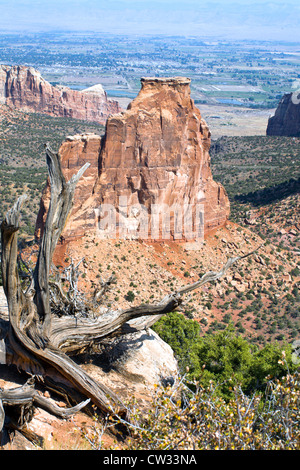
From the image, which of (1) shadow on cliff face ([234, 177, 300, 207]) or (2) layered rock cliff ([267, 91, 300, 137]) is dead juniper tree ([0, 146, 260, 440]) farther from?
(2) layered rock cliff ([267, 91, 300, 137])

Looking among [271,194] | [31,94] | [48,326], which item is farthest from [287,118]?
[48,326]

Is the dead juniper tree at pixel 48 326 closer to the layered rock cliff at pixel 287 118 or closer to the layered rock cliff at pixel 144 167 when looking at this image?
the layered rock cliff at pixel 144 167

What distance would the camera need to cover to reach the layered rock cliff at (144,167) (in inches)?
1253

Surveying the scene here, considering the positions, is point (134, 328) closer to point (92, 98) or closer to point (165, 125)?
point (165, 125)

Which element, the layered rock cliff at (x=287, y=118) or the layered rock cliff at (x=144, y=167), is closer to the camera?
the layered rock cliff at (x=144, y=167)

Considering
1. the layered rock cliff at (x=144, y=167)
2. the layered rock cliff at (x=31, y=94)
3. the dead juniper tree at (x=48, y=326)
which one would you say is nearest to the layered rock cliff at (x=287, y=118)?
the layered rock cliff at (x=31, y=94)

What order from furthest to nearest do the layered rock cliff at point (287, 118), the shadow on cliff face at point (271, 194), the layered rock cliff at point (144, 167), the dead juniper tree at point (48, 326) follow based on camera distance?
the layered rock cliff at point (287, 118) → the shadow on cliff face at point (271, 194) → the layered rock cliff at point (144, 167) → the dead juniper tree at point (48, 326)

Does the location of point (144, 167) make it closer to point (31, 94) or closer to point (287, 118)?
point (287, 118)

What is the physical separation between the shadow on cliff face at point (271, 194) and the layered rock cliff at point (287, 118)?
50.5 metres

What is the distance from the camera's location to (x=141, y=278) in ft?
104

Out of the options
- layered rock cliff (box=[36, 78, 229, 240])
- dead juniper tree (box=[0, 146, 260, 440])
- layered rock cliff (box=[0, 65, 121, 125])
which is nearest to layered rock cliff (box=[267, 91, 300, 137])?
layered rock cliff (box=[0, 65, 121, 125])

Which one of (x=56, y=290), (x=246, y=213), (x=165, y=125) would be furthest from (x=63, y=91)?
(x=56, y=290)

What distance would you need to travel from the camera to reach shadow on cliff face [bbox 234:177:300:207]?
55938 mm
